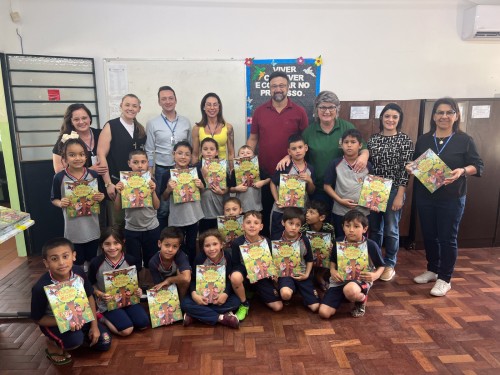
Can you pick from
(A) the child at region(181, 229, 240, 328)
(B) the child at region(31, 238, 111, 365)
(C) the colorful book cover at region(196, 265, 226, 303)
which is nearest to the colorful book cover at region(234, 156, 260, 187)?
(A) the child at region(181, 229, 240, 328)

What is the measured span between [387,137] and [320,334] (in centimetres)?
173

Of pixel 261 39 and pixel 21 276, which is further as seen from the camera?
pixel 261 39

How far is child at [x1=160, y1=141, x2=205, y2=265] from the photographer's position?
2949 mm

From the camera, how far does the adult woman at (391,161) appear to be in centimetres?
302

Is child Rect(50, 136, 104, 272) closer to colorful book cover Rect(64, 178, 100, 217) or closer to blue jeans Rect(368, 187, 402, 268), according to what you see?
colorful book cover Rect(64, 178, 100, 217)

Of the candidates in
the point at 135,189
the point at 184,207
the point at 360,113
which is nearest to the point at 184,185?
the point at 184,207

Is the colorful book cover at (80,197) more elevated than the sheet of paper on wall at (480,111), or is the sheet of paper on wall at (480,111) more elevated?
the sheet of paper on wall at (480,111)

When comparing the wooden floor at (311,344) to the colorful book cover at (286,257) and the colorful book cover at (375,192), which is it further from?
the colorful book cover at (375,192)

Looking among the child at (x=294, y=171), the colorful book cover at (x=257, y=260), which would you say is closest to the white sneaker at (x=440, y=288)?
the child at (x=294, y=171)

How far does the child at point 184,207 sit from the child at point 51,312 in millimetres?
920

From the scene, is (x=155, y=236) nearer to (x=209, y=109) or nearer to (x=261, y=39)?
(x=209, y=109)

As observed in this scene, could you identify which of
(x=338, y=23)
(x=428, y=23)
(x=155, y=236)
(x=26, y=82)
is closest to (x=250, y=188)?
(x=155, y=236)

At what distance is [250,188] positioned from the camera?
3133 mm

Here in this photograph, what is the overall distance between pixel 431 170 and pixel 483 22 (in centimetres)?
236
